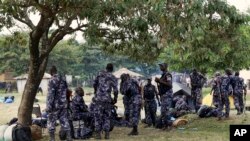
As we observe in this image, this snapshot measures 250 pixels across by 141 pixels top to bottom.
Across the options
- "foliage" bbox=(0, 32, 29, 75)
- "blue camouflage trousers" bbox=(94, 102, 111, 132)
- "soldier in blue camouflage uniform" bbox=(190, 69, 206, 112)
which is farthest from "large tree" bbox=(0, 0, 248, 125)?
"foliage" bbox=(0, 32, 29, 75)

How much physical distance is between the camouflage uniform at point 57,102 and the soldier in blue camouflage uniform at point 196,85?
7447 mm

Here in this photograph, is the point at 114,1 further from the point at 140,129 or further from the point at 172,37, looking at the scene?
the point at 140,129

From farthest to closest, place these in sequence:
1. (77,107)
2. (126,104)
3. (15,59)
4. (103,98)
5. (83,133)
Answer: (15,59)
(126,104)
(77,107)
(83,133)
(103,98)

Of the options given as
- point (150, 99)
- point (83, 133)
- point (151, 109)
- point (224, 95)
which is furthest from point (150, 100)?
point (83, 133)

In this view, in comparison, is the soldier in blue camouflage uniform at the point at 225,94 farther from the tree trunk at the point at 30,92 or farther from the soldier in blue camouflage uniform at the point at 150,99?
the tree trunk at the point at 30,92

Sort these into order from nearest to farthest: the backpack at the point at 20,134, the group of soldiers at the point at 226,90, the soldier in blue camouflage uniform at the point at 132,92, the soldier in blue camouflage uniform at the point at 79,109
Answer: the backpack at the point at 20,134
the soldier in blue camouflage uniform at the point at 79,109
the soldier in blue camouflage uniform at the point at 132,92
the group of soldiers at the point at 226,90

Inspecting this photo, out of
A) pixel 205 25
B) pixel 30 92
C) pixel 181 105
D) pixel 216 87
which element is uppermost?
pixel 205 25

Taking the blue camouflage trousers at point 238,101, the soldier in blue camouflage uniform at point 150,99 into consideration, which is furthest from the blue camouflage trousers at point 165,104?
the blue camouflage trousers at point 238,101

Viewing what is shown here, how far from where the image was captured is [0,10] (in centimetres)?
1159

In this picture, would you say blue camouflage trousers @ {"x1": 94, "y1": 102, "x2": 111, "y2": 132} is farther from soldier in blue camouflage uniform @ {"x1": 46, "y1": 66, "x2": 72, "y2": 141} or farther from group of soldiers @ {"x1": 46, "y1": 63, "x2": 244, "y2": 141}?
soldier in blue camouflage uniform @ {"x1": 46, "y1": 66, "x2": 72, "y2": 141}

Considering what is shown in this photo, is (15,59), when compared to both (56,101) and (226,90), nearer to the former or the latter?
(226,90)

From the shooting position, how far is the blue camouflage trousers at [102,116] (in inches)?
484

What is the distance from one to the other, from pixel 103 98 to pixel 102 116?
481 mm

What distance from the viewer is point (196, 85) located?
1781cm
